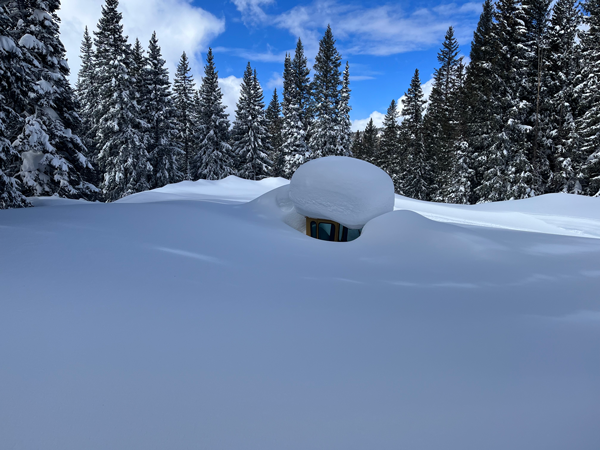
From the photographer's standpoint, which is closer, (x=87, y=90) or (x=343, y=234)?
(x=343, y=234)

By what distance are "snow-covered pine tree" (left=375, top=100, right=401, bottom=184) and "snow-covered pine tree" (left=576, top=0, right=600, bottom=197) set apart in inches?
613

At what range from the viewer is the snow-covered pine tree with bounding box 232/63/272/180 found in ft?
92.9

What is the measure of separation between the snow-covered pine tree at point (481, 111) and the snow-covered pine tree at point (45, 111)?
20.8 meters

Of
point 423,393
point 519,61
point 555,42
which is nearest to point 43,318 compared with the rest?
point 423,393

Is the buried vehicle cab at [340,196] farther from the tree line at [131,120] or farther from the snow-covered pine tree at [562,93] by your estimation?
the snow-covered pine tree at [562,93]

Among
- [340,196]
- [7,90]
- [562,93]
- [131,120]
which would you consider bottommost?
[340,196]

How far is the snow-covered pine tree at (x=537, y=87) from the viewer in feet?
56.3

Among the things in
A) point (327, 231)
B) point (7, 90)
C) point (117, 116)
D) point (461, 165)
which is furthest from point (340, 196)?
point (117, 116)

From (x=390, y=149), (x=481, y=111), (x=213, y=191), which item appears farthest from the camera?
(x=390, y=149)

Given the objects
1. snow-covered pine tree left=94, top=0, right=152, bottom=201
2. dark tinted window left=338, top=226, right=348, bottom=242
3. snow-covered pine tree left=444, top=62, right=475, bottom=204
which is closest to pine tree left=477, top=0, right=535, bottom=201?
snow-covered pine tree left=444, top=62, right=475, bottom=204

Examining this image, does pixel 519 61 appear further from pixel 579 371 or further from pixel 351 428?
pixel 351 428

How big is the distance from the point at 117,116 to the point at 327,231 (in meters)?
20.0

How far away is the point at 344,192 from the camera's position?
673 cm

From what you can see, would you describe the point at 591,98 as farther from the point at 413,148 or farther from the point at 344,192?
the point at 344,192
